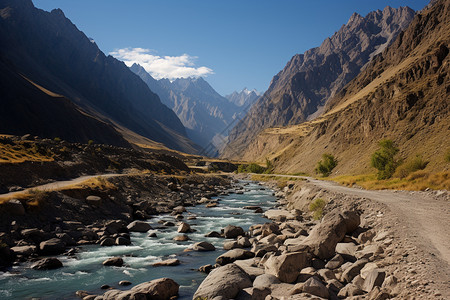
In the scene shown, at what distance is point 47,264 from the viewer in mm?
18516

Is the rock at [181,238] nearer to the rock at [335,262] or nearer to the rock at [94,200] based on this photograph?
the rock at [94,200]

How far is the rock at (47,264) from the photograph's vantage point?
18.4 m

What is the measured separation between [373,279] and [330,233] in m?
5.87

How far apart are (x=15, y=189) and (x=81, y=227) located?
8475mm

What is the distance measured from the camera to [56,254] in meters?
21.1

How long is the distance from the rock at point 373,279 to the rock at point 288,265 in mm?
3349

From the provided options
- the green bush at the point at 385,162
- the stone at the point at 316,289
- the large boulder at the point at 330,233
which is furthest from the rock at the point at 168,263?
the green bush at the point at 385,162

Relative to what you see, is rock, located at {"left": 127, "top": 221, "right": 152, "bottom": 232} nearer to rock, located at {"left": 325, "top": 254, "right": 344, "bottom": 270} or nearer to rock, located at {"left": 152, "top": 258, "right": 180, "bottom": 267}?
rock, located at {"left": 152, "top": 258, "right": 180, "bottom": 267}

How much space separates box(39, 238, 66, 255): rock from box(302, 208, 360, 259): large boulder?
1701cm

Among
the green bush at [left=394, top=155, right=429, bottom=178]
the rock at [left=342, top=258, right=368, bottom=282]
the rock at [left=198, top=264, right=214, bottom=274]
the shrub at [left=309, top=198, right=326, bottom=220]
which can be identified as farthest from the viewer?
the green bush at [left=394, top=155, right=429, bottom=178]

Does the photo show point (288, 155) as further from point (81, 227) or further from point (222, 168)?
point (81, 227)

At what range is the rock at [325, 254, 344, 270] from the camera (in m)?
15.2

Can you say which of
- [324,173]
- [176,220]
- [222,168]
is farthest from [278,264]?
[222,168]

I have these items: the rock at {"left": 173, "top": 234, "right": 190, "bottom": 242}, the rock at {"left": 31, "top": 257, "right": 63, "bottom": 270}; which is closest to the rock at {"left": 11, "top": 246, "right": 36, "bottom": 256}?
the rock at {"left": 31, "top": 257, "right": 63, "bottom": 270}
